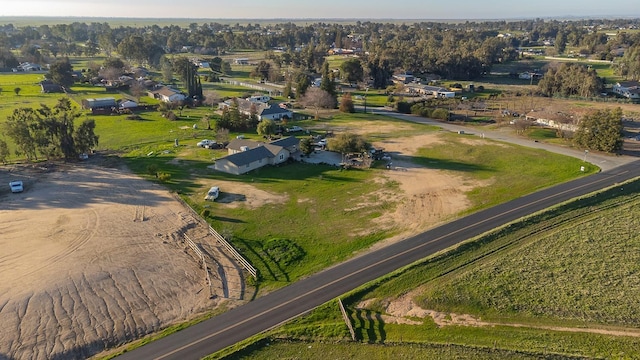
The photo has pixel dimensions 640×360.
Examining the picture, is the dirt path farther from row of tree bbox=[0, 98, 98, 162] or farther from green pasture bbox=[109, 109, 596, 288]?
row of tree bbox=[0, 98, 98, 162]

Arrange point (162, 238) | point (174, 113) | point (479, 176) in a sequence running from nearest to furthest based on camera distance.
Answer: point (162, 238), point (479, 176), point (174, 113)

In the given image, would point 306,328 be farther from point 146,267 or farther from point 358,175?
point 358,175

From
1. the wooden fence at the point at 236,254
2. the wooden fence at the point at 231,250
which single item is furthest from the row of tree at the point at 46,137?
the wooden fence at the point at 236,254

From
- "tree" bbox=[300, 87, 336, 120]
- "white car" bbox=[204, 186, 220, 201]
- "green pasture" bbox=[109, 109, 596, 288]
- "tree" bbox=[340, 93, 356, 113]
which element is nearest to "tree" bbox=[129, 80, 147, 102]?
"green pasture" bbox=[109, 109, 596, 288]

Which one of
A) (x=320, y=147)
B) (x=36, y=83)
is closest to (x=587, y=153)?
(x=320, y=147)

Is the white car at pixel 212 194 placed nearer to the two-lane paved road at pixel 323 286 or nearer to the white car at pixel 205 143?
the two-lane paved road at pixel 323 286

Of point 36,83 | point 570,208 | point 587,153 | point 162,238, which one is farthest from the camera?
point 36,83

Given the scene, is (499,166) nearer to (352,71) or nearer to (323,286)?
(323,286)
